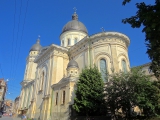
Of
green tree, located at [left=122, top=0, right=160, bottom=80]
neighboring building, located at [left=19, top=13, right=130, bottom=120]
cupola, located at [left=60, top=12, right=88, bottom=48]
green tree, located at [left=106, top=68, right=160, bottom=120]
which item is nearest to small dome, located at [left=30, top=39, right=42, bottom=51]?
cupola, located at [left=60, top=12, right=88, bottom=48]

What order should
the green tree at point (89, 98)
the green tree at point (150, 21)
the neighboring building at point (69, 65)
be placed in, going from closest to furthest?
the green tree at point (150, 21) < the green tree at point (89, 98) < the neighboring building at point (69, 65)

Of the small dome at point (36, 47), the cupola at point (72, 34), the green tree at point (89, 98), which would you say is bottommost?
the green tree at point (89, 98)

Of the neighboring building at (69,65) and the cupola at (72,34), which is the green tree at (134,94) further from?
the cupola at (72,34)

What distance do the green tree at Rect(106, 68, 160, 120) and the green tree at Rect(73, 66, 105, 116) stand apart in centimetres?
133

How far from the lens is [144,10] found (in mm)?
5422

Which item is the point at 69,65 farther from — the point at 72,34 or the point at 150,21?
the point at 150,21

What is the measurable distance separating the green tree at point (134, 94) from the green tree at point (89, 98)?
1.33 metres

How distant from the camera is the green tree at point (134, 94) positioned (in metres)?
13.0

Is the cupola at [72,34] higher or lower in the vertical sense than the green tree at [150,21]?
higher

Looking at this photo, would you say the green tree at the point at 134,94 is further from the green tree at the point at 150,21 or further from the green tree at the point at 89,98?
the green tree at the point at 150,21

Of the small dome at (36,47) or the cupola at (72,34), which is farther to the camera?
the small dome at (36,47)

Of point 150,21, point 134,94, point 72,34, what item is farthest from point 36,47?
point 150,21

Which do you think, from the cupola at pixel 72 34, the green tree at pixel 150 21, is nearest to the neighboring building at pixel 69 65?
the cupola at pixel 72 34

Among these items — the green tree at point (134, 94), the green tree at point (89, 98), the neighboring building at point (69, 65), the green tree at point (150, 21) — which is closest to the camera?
the green tree at point (150, 21)
